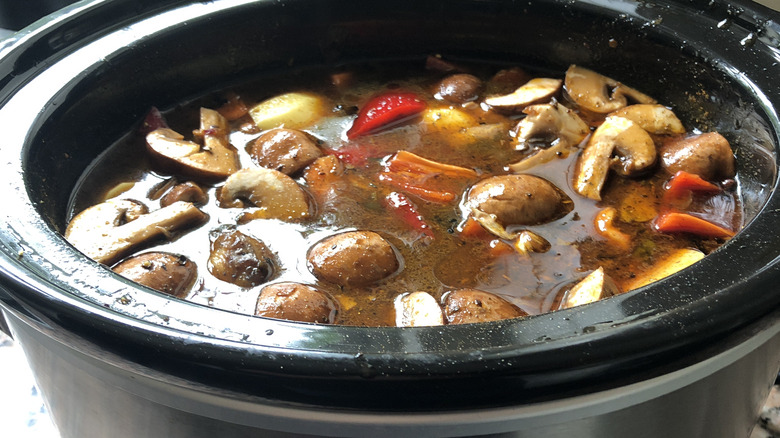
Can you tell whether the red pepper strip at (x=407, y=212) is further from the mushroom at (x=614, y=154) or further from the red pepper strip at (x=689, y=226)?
the red pepper strip at (x=689, y=226)

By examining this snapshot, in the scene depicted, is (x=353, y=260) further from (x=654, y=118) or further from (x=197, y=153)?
(x=654, y=118)

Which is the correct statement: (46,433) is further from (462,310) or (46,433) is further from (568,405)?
(568,405)

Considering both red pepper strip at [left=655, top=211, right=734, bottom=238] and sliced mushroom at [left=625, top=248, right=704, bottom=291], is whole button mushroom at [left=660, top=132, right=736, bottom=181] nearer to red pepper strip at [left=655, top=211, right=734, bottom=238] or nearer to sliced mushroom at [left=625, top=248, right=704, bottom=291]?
red pepper strip at [left=655, top=211, right=734, bottom=238]

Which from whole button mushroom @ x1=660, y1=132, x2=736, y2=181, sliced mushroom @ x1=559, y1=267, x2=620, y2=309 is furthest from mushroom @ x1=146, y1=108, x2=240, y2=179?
whole button mushroom @ x1=660, y1=132, x2=736, y2=181

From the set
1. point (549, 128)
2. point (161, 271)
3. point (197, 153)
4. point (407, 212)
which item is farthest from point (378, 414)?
point (549, 128)

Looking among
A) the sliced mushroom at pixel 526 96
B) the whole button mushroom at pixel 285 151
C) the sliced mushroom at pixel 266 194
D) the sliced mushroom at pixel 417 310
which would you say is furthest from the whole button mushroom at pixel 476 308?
the sliced mushroom at pixel 526 96
